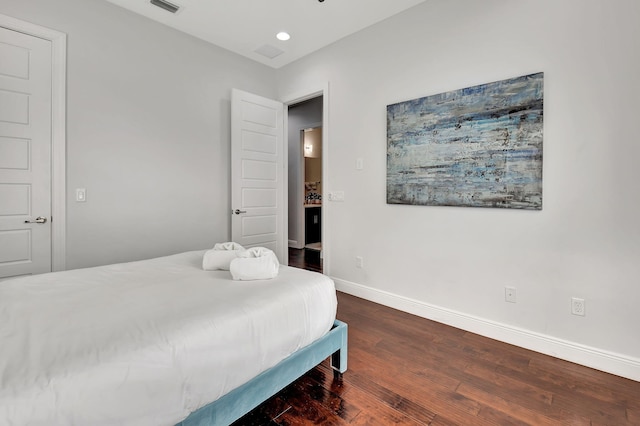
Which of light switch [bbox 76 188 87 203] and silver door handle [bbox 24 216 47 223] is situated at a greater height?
light switch [bbox 76 188 87 203]

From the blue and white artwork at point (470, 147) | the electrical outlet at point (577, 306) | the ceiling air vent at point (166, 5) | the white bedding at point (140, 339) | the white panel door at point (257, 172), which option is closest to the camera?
the white bedding at point (140, 339)

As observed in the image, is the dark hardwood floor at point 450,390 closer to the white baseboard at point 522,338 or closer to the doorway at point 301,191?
the white baseboard at point 522,338

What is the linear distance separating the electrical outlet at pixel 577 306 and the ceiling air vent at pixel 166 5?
4138mm

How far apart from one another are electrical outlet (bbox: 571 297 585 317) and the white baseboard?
0.22 m

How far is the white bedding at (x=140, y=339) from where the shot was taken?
0.91 m

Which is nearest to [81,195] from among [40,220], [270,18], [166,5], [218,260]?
[40,220]

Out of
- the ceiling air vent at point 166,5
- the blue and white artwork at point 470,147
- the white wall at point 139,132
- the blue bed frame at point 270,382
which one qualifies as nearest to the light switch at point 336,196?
the blue and white artwork at point 470,147

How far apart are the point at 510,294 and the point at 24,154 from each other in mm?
4031

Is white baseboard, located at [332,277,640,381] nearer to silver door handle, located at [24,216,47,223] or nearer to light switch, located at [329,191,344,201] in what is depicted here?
light switch, located at [329,191,344,201]

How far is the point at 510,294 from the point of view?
2400 millimetres

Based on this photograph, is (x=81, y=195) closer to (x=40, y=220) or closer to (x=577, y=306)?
(x=40, y=220)

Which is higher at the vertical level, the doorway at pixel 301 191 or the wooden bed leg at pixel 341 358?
the doorway at pixel 301 191

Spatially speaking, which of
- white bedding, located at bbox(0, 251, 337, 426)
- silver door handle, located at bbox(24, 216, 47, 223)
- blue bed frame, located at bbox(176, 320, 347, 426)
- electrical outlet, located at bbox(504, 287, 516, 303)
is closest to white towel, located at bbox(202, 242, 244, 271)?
white bedding, located at bbox(0, 251, 337, 426)

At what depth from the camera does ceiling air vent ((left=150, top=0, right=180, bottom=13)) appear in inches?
Answer: 113
